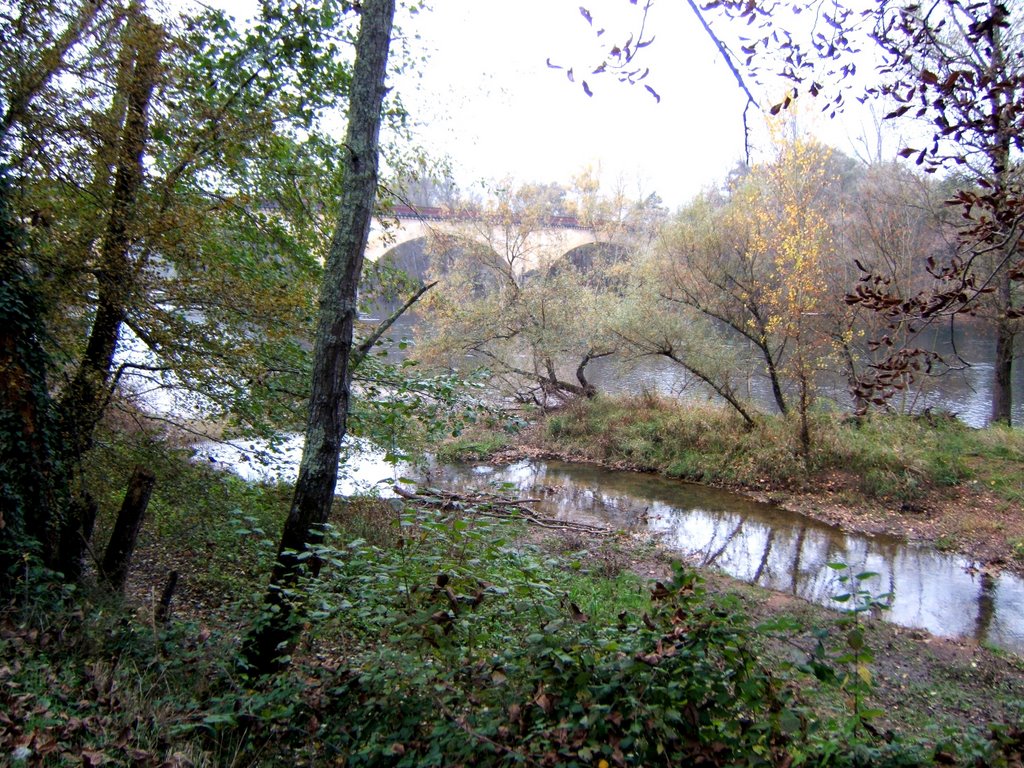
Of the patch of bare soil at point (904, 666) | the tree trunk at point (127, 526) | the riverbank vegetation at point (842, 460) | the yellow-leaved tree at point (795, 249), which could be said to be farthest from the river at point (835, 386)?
the tree trunk at point (127, 526)

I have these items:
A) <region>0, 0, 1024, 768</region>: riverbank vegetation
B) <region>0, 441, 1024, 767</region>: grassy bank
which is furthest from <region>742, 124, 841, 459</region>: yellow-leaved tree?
<region>0, 441, 1024, 767</region>: grassy bank

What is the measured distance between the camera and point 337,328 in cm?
455

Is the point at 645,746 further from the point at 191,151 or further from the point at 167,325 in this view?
the point at 191,151

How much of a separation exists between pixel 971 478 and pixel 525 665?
48.6 ft

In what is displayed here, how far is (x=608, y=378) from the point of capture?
77.9ft

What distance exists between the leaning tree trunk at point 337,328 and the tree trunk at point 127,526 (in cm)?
177

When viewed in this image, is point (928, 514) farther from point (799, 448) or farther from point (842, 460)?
point (799, 448)

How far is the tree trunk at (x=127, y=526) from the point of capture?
18.5 feet

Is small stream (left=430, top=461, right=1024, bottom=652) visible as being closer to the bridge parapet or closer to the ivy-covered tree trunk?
the ivy-covered tree trunk

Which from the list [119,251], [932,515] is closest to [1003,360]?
[932,515]

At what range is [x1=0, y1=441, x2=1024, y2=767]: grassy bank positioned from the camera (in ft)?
8.77

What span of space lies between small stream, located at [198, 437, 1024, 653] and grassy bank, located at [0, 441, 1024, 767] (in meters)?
3.09

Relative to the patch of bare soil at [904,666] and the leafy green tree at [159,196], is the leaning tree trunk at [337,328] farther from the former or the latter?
the patch of bare soil at [904,666]

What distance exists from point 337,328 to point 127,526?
2843 mm
